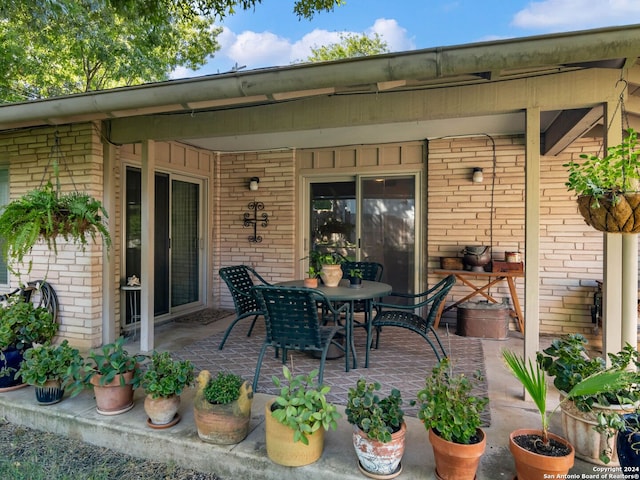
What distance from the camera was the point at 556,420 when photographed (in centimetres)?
230

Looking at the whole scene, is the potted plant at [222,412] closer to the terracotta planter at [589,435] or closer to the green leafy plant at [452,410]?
the green leafy plant at [452,410]

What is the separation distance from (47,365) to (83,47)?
23.2ft

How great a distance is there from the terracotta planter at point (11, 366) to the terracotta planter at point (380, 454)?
2469 millimetres

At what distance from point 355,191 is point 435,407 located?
3.72 meters

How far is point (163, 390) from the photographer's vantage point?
2.12 meters

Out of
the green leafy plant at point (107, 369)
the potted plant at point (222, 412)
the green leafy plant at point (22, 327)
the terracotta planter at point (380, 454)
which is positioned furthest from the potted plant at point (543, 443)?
the green leafy plant at point (22, 327)

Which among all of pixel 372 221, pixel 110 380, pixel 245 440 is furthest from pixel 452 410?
pixel 372 221

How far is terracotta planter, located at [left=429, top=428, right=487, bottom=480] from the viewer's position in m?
1.64

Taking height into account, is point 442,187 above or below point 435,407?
above

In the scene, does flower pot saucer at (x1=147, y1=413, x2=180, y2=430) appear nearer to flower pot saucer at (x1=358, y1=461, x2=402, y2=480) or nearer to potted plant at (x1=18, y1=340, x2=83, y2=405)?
potted plant at (x1=18, y1=340, x2=83, y2=405)

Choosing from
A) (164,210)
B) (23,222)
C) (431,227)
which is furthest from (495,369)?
(164,210)

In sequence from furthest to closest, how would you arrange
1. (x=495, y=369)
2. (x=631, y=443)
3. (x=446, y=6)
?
(x=446, y=6) < (x=495, y=369) < (x=631, y=443)

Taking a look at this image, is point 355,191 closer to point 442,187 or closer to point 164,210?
point 442,187

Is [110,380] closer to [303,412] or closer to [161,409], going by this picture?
[161,409]
